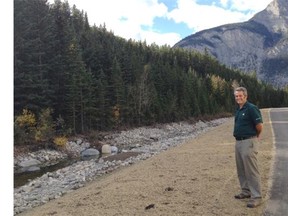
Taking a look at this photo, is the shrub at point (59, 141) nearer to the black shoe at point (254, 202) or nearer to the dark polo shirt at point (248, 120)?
the dark polo shirt at point (248, 120)

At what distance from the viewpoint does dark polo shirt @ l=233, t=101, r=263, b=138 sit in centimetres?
963

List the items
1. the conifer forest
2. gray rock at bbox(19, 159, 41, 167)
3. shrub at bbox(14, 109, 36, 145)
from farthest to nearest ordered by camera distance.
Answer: the conifer forest → shrub at bbox(14, 109, 36, 145) → gray rock at bbox(19, 159, 41, 167)

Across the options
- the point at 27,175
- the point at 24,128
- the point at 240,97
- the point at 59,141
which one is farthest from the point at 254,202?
the point at 24,128

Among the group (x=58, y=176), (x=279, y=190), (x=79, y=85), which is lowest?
(x=58, y=176)

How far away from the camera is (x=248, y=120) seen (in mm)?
9781

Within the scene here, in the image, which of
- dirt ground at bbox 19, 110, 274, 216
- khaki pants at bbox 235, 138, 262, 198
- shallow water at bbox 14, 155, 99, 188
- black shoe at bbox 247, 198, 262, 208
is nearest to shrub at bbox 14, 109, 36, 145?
shallow water at bbox 14, 155, 99, 188

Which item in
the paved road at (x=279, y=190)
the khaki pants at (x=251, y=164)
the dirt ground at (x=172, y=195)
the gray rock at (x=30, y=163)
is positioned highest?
the khaki pants at (x=251, y=164)

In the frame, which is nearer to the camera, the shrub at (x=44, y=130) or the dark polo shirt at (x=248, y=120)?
the dark polo shirt at (x=248, y=120)

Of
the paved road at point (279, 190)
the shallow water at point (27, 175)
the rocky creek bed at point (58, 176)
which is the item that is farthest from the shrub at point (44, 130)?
the paved road at point (279, 190)

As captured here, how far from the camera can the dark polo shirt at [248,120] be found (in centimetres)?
963

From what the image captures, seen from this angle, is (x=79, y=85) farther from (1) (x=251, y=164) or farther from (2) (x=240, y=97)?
(1) (x=251, y=164)

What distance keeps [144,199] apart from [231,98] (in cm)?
11531

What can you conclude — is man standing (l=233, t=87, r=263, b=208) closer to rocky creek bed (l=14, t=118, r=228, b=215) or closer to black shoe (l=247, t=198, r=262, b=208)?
black shoe (l=247, t=198, r=262, b=208)

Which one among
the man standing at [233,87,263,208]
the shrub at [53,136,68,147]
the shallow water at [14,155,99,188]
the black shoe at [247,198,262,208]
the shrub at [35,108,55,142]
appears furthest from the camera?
the shrub at [53,136,68,147]
